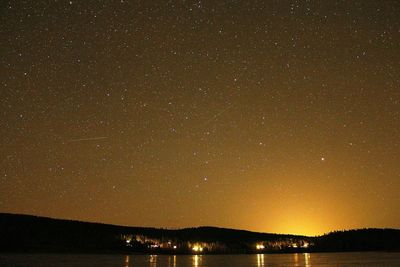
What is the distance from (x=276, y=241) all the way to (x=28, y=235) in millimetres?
97466

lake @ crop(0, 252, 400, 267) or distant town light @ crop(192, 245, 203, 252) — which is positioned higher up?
distant town light @ crop(192, 245, 203, 252)

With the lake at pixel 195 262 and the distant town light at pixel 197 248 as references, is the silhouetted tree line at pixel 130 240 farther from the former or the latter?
the lake at pixel 195 262

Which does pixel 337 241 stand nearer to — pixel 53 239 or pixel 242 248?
pixel 242 248

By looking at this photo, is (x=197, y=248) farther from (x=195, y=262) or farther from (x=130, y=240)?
(x=195, y=262)

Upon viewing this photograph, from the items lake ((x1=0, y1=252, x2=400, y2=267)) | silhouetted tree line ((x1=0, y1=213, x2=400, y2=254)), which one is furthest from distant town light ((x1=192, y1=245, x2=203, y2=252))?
lake ((x1=0, y1=252, x2=400, y2=267))

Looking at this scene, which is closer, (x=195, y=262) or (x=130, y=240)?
(x=195, y=262)

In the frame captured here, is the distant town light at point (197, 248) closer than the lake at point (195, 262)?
No

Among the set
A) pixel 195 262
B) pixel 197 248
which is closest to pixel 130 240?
pixel 197 248

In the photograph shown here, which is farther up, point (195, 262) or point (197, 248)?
point (197, 248)

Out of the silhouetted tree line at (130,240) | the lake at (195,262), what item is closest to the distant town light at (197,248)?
the silhouetted tree line at (130,240)

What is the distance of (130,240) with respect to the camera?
181750 mm

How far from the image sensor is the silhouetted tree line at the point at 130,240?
167 metres

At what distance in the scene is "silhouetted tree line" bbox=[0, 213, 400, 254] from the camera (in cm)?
16712

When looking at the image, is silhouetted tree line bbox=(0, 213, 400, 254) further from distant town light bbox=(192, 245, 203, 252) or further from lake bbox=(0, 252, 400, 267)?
lake bbox=(0, 252, 400, 267)
